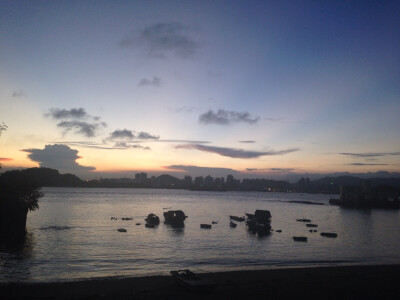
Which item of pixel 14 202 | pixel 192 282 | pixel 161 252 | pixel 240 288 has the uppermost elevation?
pixel 14 202

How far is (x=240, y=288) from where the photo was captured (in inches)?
995

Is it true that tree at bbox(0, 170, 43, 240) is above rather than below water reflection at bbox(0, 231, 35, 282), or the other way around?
above

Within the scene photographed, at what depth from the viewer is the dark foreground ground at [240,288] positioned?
903 inches

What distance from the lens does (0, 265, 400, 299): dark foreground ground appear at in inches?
903

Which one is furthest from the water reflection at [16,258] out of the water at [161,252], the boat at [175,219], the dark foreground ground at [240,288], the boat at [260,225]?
the boat at [260,225]

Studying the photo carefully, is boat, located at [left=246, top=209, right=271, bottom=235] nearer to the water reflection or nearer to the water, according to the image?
the water

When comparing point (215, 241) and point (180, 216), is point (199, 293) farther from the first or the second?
point (180, 216)

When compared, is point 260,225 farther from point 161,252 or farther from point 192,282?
point 192,282

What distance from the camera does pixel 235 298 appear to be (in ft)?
74.5

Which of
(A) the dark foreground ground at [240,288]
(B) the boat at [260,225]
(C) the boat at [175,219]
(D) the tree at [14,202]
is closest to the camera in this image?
(A) the dark foreground ground at [240,288]

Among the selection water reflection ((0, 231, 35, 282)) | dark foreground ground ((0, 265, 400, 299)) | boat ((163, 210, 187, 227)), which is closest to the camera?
dark foreground ground ((0, 265, 400, 299))

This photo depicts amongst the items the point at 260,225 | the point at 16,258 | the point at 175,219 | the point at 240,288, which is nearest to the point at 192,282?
the point at 240,288

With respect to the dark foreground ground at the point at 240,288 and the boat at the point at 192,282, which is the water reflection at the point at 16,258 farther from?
the boat at the point at 192,282

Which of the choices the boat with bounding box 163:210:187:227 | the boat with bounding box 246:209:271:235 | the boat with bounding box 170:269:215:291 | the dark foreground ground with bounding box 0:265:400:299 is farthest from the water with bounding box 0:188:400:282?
the boat with bounding box 163:210:187:227
